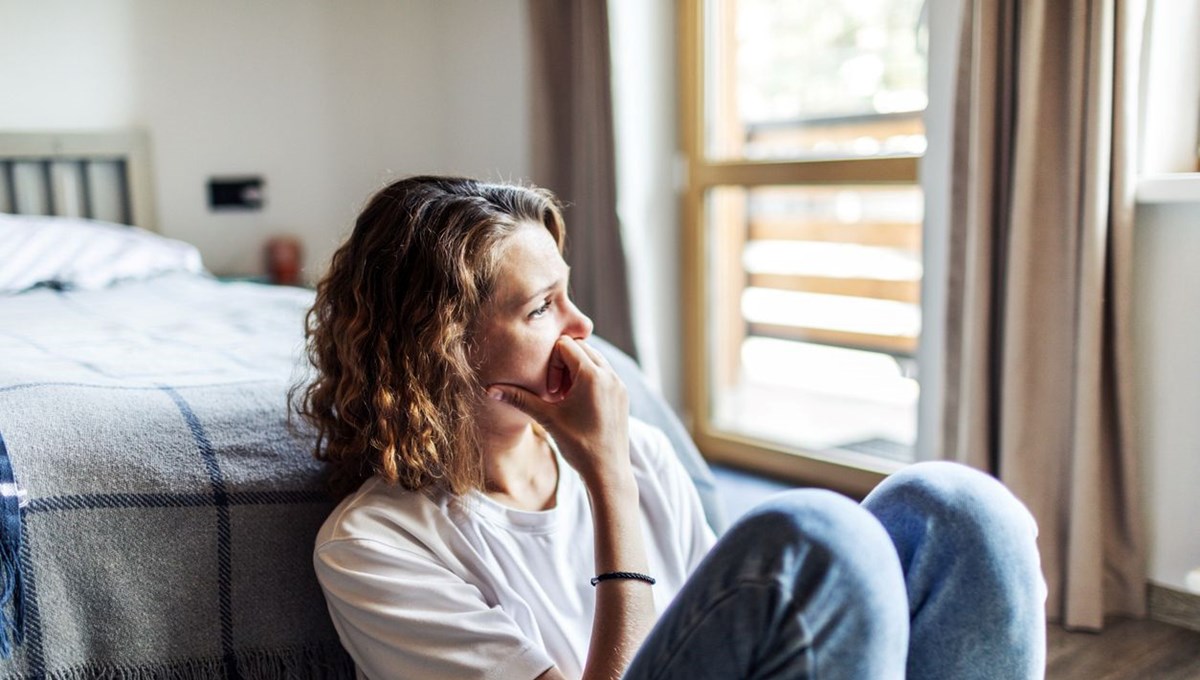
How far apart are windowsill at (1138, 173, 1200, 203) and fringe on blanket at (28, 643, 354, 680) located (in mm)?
1553

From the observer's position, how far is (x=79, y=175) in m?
3.04

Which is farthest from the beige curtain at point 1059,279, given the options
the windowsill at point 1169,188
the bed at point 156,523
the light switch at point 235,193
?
the light switch at point 235,193

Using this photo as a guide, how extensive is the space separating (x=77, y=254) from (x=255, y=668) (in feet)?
5.96

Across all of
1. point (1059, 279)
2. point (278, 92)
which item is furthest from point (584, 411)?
point (278, 92)

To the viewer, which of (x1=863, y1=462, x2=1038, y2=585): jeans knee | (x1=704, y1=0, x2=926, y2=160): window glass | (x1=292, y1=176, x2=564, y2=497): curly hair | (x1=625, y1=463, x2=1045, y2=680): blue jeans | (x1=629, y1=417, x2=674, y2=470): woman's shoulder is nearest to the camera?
(x1=625, y1=463, x2=1045, y2=680): blue jeans

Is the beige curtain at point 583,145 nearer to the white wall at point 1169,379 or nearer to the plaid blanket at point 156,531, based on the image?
the white wall at point 1169,379

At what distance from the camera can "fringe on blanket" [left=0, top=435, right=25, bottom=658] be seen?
2.93 feet

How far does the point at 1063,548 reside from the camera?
6.51ft

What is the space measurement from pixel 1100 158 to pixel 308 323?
1.42 metres

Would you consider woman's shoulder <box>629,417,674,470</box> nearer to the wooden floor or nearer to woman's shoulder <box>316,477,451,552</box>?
woman's shoulder <box>316,477,451,552</box>

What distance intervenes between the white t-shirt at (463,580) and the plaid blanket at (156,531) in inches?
4.0

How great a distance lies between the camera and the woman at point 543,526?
75 cm

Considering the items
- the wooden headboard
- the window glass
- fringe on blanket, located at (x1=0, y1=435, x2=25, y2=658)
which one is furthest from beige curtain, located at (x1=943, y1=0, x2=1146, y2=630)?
the wooden headboard

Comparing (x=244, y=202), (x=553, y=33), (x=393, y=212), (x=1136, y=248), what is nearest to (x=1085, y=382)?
(x=1136, y=248)
